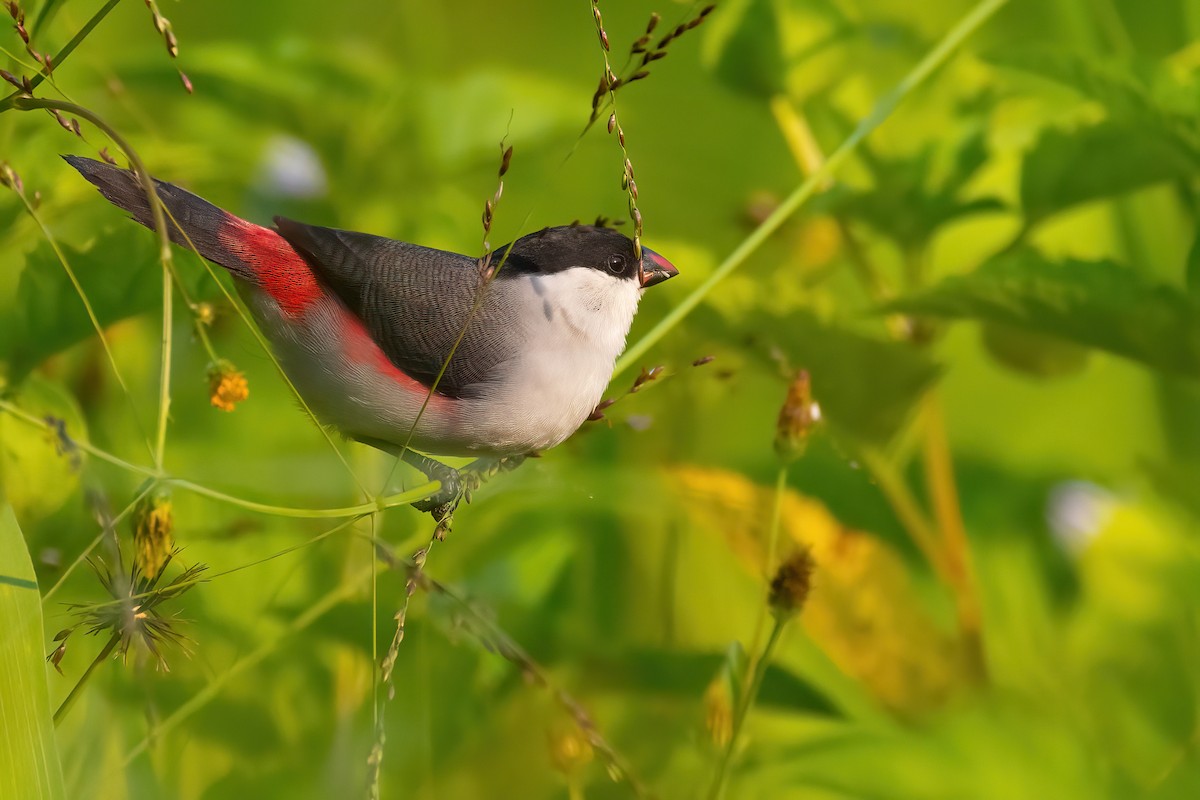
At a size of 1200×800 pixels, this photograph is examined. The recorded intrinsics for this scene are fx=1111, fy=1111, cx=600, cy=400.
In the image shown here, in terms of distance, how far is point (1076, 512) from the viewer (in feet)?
4.08

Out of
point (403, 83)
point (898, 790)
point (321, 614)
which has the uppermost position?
point (403, 83)

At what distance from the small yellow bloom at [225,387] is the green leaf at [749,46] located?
0.63 metres

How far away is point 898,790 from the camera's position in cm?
79

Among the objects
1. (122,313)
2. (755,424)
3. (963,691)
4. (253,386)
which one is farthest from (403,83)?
(963,691)

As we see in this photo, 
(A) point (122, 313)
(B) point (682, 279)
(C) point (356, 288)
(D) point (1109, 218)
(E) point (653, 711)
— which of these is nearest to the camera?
(C) point (356, 288)

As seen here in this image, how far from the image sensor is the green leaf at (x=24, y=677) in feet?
1.61

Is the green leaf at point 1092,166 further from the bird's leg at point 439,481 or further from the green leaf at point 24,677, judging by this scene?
the green leaf at point 24,677

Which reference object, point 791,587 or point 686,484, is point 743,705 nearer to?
point 791,587

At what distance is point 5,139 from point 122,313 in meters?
0.19

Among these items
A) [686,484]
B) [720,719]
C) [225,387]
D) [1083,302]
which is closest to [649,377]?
[225,387]

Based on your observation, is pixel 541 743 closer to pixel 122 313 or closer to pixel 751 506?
pixel 751 506

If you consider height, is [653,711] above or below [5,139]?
below

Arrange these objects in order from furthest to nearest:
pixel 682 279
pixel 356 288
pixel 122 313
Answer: pixel 682 279 → pixel 122 313 → pixel 356 288

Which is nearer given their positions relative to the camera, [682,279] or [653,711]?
[682,279]
